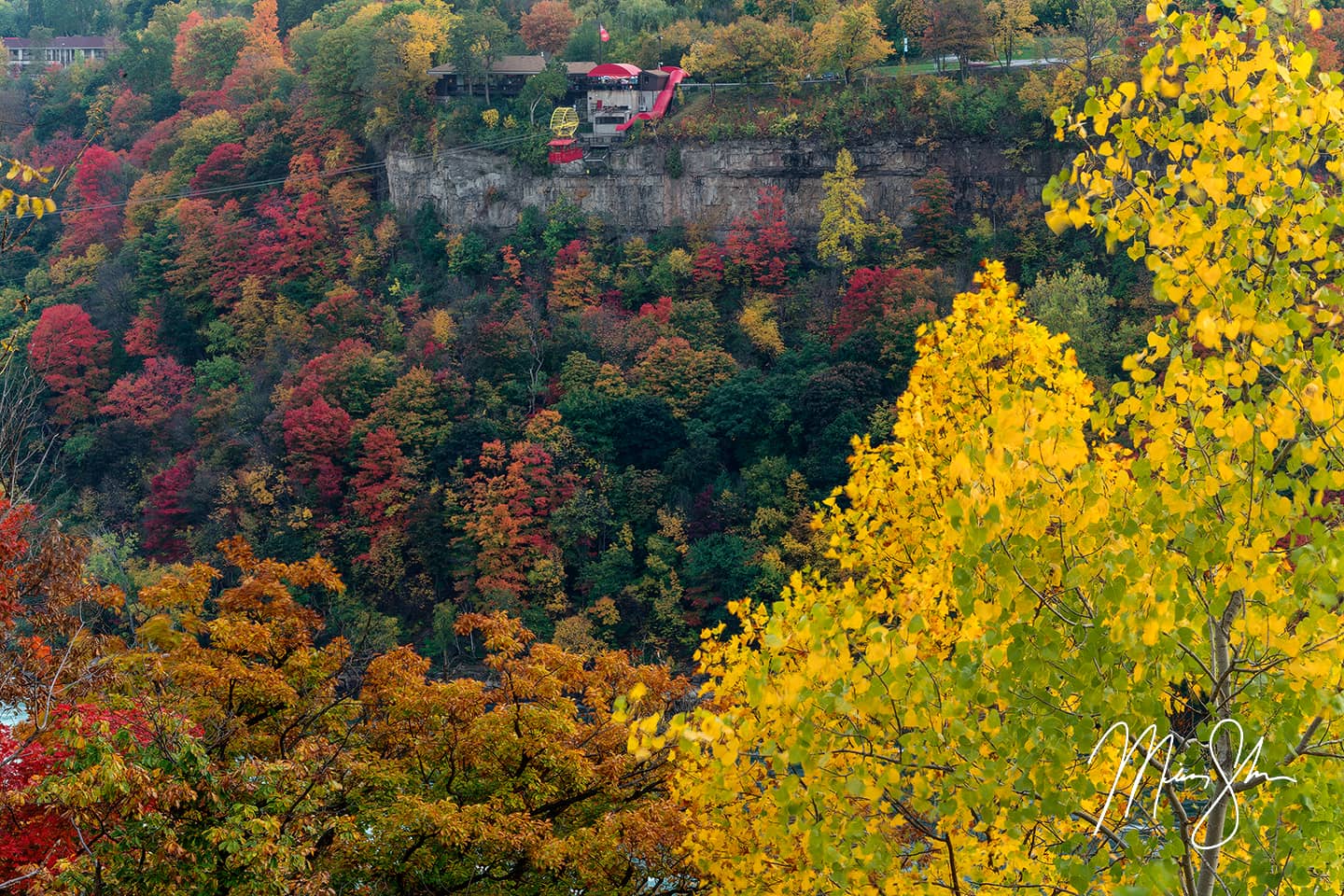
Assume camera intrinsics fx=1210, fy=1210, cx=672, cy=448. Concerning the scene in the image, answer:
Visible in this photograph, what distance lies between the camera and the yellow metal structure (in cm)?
3906

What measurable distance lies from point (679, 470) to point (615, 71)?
15593mm

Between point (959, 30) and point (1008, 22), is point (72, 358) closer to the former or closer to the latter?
point (959, 30)

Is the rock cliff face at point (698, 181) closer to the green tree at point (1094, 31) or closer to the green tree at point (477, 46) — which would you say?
the green tree at point (477, 46)

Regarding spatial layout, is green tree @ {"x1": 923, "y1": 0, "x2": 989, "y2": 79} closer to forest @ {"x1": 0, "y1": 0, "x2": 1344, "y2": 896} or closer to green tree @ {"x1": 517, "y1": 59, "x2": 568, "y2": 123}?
forest @ {"x1": 0, "y1": 0, "x2": 1344, "y2": 896}

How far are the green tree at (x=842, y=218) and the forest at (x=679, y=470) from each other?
154 millimetres

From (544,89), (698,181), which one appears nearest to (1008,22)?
(698,181)

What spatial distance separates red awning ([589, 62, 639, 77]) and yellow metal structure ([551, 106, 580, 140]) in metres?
1.46

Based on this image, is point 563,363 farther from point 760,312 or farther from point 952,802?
point 952,802

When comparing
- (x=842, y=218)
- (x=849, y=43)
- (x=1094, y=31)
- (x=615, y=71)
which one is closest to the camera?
(x=1094, y=31)

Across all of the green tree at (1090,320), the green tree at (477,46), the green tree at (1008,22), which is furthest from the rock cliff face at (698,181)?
the green tree at (1090,320)

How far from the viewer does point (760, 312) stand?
33.0 meters

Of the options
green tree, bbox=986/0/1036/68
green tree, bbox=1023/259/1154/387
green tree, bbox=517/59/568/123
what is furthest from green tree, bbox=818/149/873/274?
green tree, bbox=517/59/568/123

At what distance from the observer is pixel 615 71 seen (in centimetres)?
3897

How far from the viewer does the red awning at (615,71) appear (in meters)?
38.9
